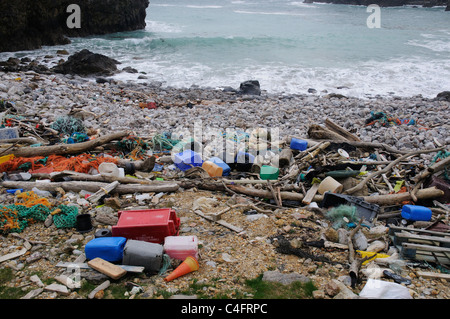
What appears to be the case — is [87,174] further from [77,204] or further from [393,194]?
[393,194]

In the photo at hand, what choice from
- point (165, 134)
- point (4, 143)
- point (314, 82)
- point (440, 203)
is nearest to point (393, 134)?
point (440, 203)

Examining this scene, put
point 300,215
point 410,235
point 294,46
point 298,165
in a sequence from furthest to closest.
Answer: point 294,46, point 298,165, point 300,215, point 410,235

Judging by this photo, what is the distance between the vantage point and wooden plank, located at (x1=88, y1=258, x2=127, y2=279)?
318cm

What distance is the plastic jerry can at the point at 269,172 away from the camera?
5.79 meters

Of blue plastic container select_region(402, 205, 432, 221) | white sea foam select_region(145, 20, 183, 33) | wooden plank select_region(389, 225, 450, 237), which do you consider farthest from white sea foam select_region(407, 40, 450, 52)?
wooden plank select_region(389, 225, 450, 237)

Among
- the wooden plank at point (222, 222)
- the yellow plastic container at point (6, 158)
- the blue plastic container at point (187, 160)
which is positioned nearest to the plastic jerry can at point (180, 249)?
the wooden plank at point (222, 222)

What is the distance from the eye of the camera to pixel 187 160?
630 centimetres

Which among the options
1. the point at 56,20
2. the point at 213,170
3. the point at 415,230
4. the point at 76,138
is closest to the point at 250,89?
the point at 76,138

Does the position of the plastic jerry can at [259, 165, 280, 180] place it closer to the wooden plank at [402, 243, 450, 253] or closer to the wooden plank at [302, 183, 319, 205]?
the wooden plank at [302, 183, 319, 205]

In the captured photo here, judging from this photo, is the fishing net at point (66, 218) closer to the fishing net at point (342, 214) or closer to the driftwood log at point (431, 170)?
the fishing net at point (342, 214)

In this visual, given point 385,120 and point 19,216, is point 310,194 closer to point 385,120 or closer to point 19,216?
point 19,216

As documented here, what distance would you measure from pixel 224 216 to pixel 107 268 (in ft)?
6.18
